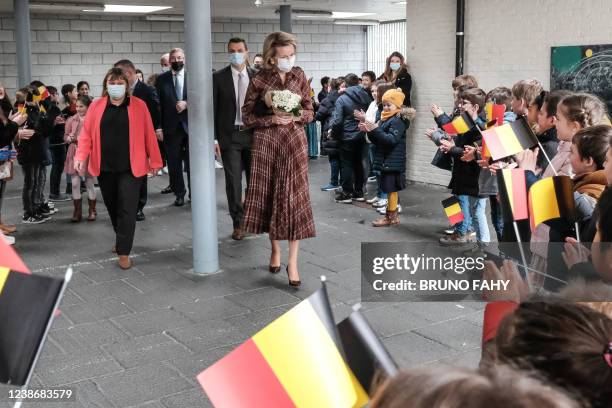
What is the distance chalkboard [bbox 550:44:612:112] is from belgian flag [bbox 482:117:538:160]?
13.3 feet

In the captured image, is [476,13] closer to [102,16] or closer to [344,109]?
[344,109]

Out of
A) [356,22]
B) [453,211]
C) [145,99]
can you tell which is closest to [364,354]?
[453,211]

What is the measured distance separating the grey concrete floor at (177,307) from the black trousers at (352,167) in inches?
37.1

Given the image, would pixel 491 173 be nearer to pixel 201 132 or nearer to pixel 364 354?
pixel 201 132

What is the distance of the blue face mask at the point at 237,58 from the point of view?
644 centimetres

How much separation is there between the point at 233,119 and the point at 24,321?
16.5 ft

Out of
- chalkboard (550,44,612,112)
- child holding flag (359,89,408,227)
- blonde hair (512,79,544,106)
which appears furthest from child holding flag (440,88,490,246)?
chalkboard (550,44,612,112)

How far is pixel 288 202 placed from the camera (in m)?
5.18

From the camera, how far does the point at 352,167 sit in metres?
8.62

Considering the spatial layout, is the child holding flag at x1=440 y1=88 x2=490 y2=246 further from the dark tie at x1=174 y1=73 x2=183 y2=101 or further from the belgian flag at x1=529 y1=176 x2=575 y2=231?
the dark tie at x1=174 y1=73 x2=183 y2=101

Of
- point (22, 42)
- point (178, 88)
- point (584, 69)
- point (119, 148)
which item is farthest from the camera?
point (22, 42)

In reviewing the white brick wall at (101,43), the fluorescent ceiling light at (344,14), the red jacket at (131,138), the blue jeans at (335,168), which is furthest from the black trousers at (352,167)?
the white brick wall at (101,43)

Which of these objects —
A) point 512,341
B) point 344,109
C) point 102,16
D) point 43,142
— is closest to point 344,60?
point 102,16

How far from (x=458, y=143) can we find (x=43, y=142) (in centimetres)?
430
